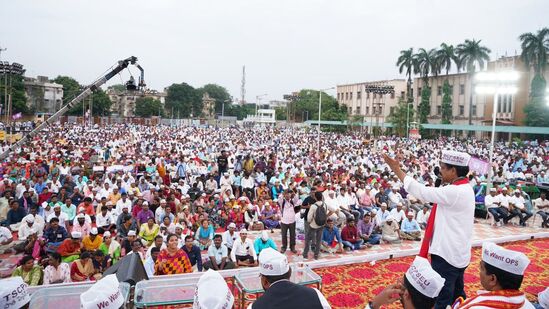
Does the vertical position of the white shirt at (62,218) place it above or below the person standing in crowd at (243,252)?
above

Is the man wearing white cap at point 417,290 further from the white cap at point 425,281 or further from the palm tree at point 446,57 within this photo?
the palm tree at point 446,57

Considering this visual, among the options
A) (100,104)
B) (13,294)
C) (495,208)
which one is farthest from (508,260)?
(100,104)

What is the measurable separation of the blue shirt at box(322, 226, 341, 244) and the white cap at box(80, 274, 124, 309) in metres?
5.81

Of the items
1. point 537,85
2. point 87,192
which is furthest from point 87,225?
point 537,85

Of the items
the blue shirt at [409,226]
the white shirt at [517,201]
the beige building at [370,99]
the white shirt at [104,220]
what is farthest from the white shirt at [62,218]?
the beige building at [370,99]

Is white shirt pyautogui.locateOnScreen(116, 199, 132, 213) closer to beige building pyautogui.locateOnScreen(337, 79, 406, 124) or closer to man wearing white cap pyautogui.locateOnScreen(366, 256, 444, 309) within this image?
man wearing white cap pyautogui.locateOnScreen(366, 256, 444, 309)

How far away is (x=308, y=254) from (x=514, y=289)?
554 cm

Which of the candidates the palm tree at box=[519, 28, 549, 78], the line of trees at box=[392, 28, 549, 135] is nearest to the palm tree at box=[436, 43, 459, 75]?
the line of trees at box=[392, 28, 549, 135]

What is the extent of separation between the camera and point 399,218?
29.1 feet

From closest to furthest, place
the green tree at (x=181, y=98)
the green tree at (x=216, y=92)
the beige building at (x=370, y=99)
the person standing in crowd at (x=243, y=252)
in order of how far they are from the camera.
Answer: the person standing in crowd at (x=243, y=252) → the beige building at (x=370, y=99) → the green tree at (x=181, y=98) → the green tree at (x=216, y=92)

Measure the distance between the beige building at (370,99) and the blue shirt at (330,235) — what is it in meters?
45.1

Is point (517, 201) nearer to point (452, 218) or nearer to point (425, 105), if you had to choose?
point (452, 218)

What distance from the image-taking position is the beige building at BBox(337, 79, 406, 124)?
54.3 meters

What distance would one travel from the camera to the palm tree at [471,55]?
39381 millimetres
